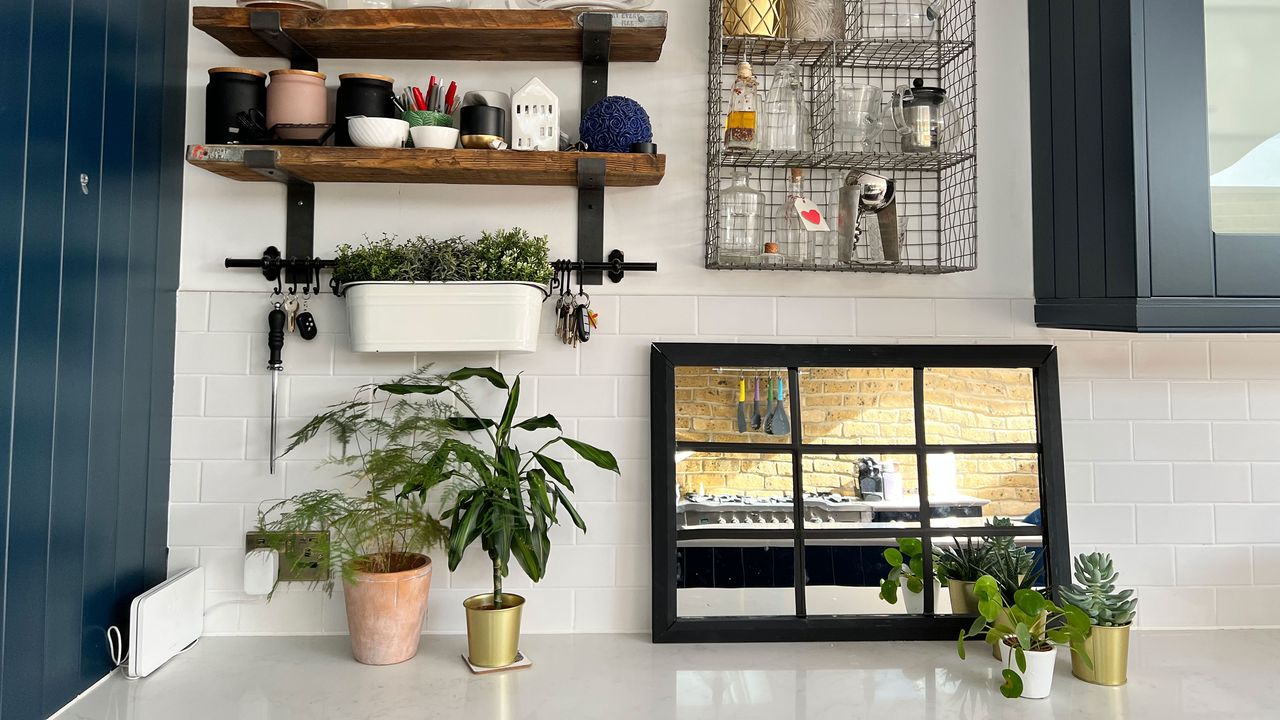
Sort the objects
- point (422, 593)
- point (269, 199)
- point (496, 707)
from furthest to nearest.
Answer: point (269, 199)
point (422, 593)
point (496, 707)

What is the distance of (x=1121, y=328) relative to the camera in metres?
1.34

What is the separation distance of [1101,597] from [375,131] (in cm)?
147

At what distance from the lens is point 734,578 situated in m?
1.57

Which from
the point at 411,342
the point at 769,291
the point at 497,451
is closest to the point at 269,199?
the point at 411,342

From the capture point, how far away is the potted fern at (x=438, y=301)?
144 cm

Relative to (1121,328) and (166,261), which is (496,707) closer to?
(166,261)

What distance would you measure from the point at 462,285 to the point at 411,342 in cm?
14

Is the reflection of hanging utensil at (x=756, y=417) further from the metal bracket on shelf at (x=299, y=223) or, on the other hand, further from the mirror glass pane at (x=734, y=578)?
the metal bracket on shelf at (x=299, y=223)

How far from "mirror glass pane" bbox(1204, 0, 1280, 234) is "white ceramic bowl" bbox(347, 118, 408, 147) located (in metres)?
1.33

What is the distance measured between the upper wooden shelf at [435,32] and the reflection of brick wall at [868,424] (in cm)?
64

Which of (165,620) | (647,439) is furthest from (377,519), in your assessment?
(647,439)

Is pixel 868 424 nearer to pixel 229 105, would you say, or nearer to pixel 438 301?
pixel 438 301

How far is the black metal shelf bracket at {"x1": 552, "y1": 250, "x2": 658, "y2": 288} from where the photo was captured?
1.58 meters

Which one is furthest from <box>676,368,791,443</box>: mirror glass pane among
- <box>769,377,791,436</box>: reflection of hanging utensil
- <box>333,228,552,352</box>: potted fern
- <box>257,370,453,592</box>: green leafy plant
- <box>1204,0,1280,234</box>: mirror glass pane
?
<box>1204,0,1280,234</box>: mirror glass pane
